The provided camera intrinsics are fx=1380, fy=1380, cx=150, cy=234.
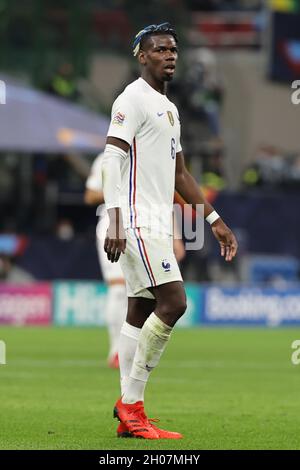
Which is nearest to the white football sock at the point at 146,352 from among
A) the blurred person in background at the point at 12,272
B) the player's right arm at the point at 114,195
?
the player's right arm at the point at 114,195

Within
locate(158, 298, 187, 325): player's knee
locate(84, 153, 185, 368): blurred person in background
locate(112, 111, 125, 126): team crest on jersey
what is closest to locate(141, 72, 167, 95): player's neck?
locate(112, 111, 125, 126): team crest on jersey

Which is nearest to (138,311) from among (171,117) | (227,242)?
(227,242)

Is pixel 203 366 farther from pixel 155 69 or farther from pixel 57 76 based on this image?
pixel 57 76

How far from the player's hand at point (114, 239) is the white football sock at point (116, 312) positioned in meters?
6.17

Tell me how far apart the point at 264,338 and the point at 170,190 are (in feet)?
38.7

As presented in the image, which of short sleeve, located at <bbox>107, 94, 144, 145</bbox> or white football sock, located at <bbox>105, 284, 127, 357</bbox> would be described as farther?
white football sock, located at <bbox>105, 284, 127, 357</bbox>

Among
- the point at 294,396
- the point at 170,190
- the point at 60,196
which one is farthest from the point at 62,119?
the point at 170,190

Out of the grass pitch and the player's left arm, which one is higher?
the player's left arm

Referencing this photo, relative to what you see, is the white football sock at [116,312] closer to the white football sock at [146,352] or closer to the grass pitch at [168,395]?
the grass pitch at [168,395]

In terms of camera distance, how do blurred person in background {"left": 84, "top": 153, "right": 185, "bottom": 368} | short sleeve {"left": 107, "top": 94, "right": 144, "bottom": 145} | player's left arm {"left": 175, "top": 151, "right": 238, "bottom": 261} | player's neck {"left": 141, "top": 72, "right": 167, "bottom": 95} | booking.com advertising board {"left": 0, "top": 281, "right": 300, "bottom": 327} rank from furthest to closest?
booking.com advertising board {"left": 0, "top": 281, "right": 300, "bottom": 327} < blurred person in background {"left": 84, "top": 153, "right": 185, "bottom": 368} < player's left arm {"left": 175, "top": 151, "right": 238, "bottom": 261} < player's neck {"left": 141, "top": 72, "right": 167, "bottom": 95} < short sleeve {"left": 107, "top": 94, "right": 144, "bottom": 145}

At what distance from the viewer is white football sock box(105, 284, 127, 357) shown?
570 inches

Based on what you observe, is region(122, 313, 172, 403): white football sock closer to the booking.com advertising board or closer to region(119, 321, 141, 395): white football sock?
region(119, 321, 141, 395): white football sock

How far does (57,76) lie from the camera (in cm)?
2859

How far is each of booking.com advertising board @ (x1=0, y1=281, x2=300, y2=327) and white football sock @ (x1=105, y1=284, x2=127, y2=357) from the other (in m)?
7.97
